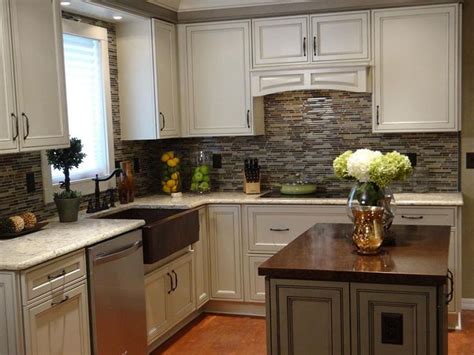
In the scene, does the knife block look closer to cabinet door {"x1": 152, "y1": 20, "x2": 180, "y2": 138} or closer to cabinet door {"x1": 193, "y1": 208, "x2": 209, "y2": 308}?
cabinet door {"x1": 193, "y1": 208, "x2": 209, "y2": 308}

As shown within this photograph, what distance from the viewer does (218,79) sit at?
480cm

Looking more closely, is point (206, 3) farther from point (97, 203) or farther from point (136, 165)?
point (97, 203)

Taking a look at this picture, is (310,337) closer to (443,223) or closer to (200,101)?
(443,223)

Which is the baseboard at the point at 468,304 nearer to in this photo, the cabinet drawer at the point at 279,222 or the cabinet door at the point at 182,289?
the cabinet drawer at the point at 279,222

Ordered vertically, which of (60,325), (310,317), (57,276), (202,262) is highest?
(57,276)

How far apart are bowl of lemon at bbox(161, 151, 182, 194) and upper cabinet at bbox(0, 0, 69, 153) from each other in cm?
145

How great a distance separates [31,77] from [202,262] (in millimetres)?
1919

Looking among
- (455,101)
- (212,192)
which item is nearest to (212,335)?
(212,192)

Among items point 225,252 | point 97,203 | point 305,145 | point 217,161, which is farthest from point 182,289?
point 305,145

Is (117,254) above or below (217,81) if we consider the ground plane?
below

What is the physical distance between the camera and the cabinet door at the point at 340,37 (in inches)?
175

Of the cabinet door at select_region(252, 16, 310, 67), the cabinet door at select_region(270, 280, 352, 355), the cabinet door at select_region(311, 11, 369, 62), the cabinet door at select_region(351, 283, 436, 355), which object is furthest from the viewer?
the cabinet door at select_region(252, 16, 310, 67)

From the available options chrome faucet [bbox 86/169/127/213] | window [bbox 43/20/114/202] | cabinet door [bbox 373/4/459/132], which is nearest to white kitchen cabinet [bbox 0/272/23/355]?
window [bbox 43/20/114/202]

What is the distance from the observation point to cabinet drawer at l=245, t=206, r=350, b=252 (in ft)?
14.4
